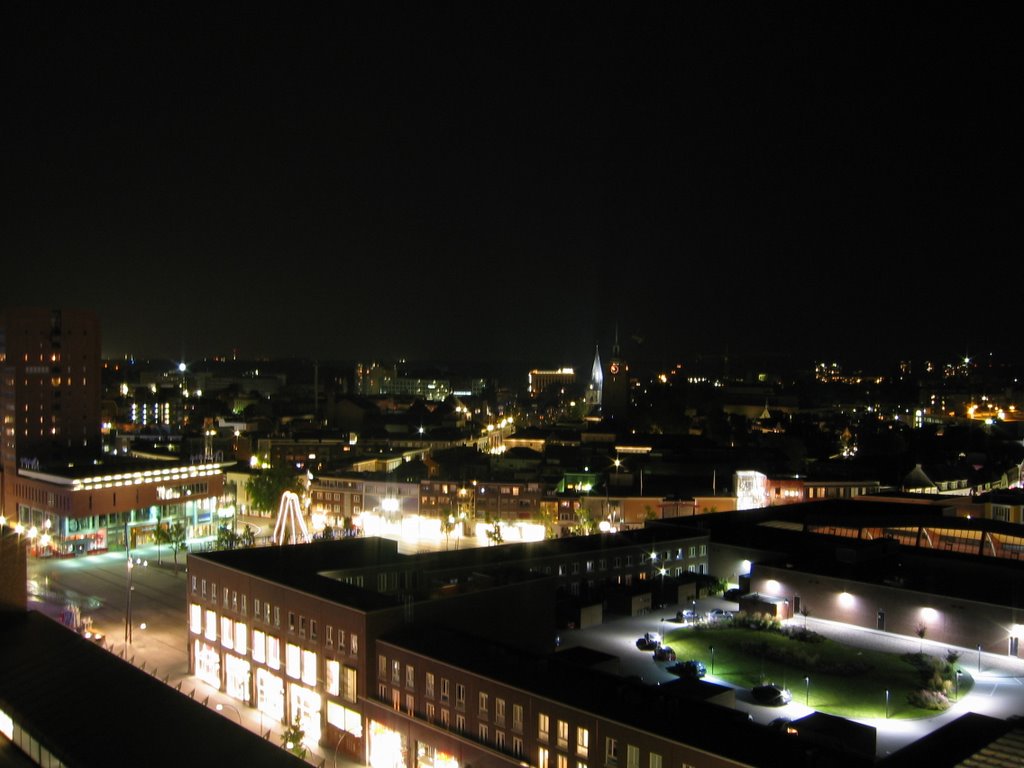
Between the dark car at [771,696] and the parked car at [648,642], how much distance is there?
7.37 feet

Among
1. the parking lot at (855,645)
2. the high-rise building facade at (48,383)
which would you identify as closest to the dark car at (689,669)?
the parking lot at (855,645)

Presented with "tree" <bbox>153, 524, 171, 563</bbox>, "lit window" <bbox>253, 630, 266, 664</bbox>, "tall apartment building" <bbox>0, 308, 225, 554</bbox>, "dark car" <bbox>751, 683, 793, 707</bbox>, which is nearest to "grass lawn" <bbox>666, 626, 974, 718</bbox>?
"dark car" <bbox>751, 683, 793, 707</bbox>

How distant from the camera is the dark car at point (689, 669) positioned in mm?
11367

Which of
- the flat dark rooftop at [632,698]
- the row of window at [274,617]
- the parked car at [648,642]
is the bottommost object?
the parked car at [648,642]

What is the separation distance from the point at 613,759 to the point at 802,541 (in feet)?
35.4

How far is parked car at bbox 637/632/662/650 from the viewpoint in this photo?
12.8m

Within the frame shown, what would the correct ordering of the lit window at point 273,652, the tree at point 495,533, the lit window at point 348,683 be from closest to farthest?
the lit window at point 348,683, the lit window at point 273,652, the tree at point 495,533

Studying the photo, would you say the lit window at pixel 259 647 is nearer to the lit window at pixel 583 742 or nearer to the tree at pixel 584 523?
the lit window at pixel 583 742

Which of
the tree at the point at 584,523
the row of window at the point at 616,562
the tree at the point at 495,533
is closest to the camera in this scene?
the row of window at the point at 616,562

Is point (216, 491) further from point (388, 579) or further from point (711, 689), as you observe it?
point (711, 689)

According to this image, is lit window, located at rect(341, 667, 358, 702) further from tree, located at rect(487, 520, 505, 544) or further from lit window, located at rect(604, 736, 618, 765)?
tree, located at rect(487, 520, 505, 544)

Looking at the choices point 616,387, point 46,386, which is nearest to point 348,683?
point 46,386

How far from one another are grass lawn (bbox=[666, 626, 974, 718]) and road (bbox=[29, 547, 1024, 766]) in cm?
25

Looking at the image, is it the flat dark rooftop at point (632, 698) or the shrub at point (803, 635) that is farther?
the shrub at point (803, 635)
